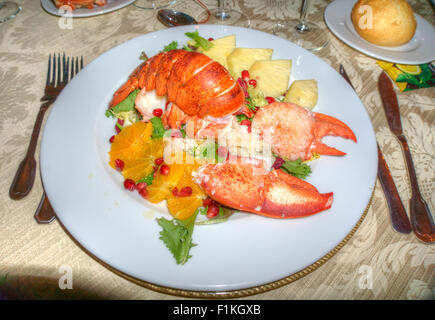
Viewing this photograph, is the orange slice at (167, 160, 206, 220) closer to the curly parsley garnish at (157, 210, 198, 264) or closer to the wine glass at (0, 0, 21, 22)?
the curly parsley garnish at (157, 210, 198, 264)

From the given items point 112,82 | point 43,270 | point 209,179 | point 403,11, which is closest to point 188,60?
point 112,82

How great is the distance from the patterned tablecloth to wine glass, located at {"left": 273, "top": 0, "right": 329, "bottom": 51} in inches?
5.4

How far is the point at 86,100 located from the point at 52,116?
302 mm

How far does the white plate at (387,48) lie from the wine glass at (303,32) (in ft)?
0.45

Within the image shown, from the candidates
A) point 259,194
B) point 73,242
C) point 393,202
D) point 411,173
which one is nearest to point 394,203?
point 393,202

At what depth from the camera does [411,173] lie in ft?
7.04

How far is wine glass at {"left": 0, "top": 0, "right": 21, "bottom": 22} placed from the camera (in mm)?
3221

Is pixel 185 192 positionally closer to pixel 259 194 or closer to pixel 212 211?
pixel 212 211

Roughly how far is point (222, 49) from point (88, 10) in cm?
171

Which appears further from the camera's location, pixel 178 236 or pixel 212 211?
pixel 212 211

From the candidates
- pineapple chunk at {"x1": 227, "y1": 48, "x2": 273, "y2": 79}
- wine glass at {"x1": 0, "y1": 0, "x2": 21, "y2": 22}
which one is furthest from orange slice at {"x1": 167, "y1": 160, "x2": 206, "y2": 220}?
wine glass at {"x1": 0, "y1": 0, "x2": 21, "y2": 22}

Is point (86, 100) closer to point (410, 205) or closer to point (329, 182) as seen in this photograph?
point (329, 182)

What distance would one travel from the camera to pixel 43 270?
1664mm

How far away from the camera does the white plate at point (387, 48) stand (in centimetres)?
285
